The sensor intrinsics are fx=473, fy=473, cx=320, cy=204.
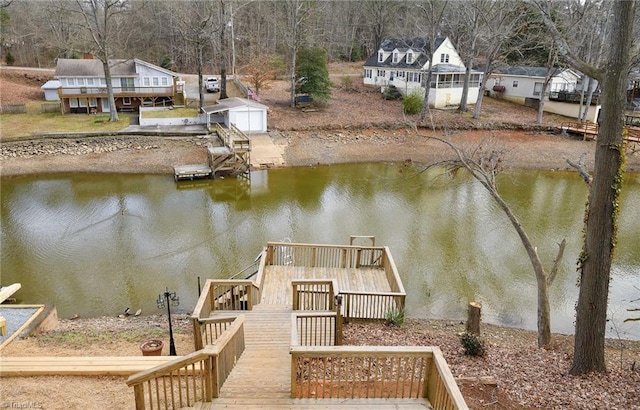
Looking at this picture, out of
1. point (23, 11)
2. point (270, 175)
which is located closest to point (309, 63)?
point (270, 175)

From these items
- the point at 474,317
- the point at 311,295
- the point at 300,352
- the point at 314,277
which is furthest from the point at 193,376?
the point at 314,277

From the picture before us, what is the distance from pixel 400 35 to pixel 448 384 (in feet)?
180

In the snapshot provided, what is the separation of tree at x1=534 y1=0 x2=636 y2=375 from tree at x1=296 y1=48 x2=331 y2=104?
27154 millimetres

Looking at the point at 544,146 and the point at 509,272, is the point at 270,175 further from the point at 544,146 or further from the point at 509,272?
the point at 544,146

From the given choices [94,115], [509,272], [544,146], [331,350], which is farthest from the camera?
Result: [94,115]

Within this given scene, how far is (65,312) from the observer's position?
1220 cm

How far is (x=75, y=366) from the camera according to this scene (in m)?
7.24

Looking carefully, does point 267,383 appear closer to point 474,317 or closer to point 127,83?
point 474,317

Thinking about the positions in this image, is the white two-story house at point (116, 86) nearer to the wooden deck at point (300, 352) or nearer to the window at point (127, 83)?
the window at point (127, 83)

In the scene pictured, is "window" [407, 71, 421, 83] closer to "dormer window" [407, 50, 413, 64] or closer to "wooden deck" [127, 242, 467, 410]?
"dormer window" [407, 50, 413, 64]

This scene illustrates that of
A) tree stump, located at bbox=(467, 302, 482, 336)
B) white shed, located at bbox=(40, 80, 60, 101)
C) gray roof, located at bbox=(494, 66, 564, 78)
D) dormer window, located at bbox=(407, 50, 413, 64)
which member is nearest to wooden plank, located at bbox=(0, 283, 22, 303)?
tree stump, located at bbox=(467, 302, 482, 336)

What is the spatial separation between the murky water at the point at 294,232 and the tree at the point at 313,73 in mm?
10151

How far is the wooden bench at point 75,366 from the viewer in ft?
23.3

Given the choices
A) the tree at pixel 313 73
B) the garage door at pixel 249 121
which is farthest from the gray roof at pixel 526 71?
the garage door at pixel 249 121
